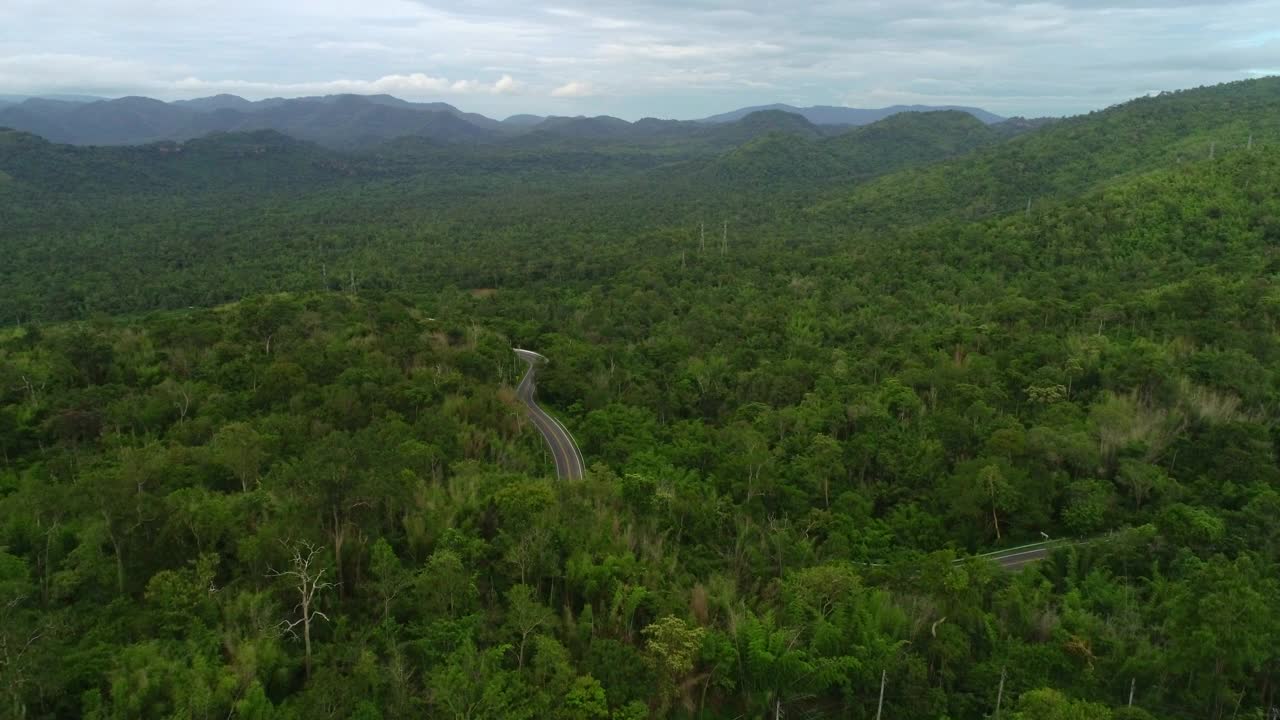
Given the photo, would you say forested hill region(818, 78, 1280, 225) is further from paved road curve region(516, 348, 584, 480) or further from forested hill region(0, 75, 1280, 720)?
paved road curve region(516, 348, 584, 480)

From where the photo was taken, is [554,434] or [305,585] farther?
[554,434]

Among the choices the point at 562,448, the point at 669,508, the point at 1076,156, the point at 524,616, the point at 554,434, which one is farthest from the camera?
the point at 1076,156

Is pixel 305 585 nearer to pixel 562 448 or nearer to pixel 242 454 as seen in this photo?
pixel 242 454

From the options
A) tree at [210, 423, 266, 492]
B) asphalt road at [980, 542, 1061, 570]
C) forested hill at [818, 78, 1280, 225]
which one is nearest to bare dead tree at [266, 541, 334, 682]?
tree at [210, 423, 266, 492]

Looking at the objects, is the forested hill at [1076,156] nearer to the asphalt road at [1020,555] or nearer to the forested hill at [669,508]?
the forested hill at [669,508]

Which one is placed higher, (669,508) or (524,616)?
(524,616)

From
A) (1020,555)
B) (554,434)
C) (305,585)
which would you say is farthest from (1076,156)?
(305,585)
